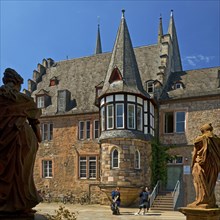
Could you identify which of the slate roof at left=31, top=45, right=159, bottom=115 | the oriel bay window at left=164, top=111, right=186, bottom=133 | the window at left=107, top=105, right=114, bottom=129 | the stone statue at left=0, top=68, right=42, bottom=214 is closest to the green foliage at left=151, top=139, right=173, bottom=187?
the oriel bay window at left=164, top=111, right=186, bottom=133

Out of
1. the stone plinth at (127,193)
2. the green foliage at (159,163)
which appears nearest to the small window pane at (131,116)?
the green foliage at (159,163)

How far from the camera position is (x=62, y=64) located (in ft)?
119

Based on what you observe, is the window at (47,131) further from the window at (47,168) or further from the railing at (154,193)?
the railing at (154,193)

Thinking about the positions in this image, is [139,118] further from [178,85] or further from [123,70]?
[178,85]

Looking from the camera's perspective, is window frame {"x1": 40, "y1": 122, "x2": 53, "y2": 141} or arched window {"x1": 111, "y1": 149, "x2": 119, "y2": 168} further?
window frame {"x1": 40, "y1": 122, "x2": 53, "y2": 141}

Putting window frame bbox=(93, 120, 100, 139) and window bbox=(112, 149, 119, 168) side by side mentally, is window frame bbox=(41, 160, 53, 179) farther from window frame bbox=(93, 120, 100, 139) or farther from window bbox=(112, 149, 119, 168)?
window bbox=(112, 149, 119, 168)

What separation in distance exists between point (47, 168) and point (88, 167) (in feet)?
14.2

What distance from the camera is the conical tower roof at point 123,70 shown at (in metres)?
25.9

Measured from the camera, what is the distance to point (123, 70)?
2652 centimetres

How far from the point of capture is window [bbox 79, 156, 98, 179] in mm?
29141

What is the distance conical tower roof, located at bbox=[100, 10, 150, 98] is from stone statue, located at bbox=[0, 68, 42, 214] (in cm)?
2139

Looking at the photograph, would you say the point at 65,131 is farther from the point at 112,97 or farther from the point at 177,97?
the point at 177,97

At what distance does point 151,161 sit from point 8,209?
22.9 m

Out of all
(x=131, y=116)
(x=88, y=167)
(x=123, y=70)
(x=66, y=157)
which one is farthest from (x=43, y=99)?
(x=131, y=116)
